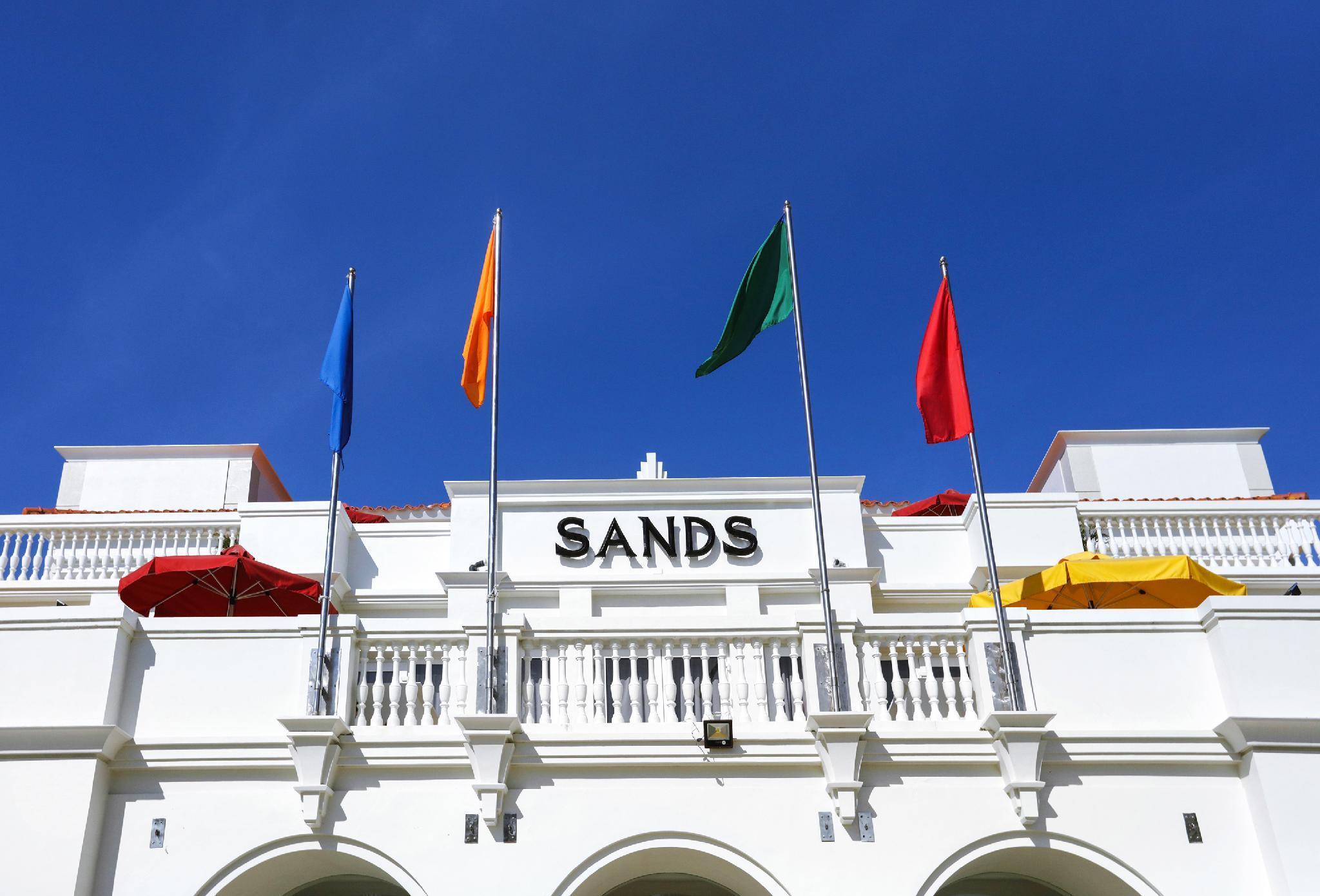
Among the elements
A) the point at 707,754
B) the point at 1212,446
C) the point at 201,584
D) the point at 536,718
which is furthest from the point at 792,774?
the point at 1212,446

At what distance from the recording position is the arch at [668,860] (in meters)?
11.9

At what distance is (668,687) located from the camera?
12805 mm

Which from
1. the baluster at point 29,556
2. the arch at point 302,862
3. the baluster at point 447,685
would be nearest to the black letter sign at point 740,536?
the baluster at point 447,685

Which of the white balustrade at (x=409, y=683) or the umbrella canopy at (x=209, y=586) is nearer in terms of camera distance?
the white balustrade at (x=409, y=683)

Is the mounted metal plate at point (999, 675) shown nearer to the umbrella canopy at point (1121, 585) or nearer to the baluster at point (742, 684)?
the baluster at point (742, 684)

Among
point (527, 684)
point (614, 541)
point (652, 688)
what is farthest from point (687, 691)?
point (614, 541)

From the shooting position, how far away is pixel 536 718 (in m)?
12.9

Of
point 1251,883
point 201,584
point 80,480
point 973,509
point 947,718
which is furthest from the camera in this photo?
point 80,480

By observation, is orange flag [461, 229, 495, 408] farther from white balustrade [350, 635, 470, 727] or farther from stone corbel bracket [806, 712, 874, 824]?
stone corbel bracket [806, 712, 874, 824]

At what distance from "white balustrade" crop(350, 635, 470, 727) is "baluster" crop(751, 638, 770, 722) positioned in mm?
2905

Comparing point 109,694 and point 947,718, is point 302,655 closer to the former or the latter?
point 109,694

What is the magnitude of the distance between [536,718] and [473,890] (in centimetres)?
183

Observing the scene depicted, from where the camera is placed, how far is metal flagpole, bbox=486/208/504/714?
41.3 feet

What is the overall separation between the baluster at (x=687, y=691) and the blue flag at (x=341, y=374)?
4.74m
